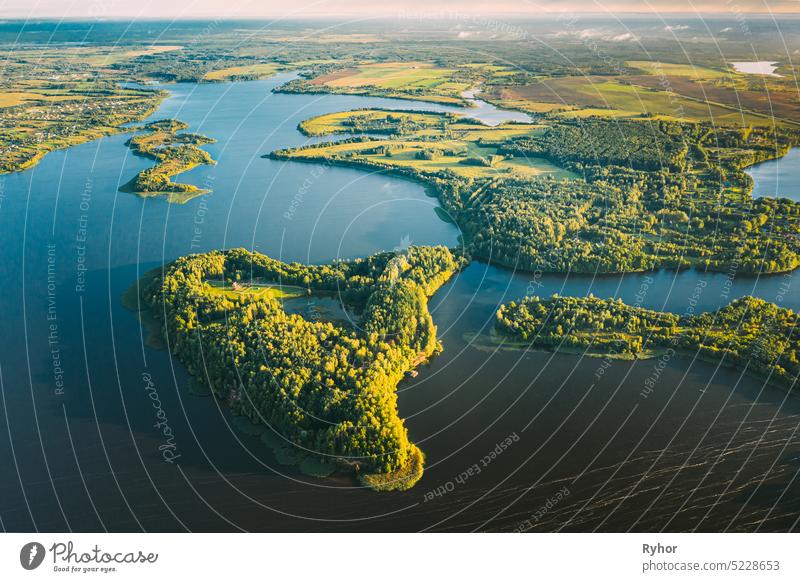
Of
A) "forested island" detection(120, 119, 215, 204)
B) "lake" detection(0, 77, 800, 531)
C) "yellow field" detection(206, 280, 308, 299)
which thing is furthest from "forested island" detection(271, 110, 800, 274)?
"yellow field" detection(206, 280, 308, 299)

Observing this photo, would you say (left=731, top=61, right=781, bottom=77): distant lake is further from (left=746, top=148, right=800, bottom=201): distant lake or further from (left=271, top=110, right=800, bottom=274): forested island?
(left=746, top=148, right=800, bottom=201): distant lake

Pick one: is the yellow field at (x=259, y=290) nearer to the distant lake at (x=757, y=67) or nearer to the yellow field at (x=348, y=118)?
the yellow field at (x=348, y=118)

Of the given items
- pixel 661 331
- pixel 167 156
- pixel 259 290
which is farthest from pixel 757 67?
pixel 259 290

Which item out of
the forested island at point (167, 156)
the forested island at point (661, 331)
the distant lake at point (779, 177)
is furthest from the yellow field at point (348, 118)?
the forested island at point (661, 331)

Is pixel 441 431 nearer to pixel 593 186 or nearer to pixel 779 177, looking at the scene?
pixel 593 186
